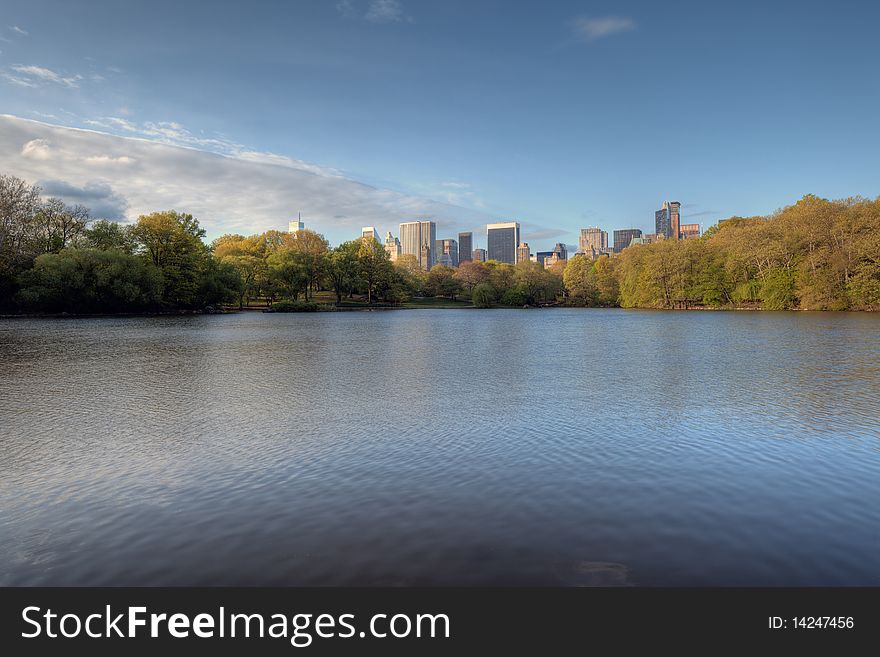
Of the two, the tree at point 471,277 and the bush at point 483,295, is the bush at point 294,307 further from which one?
the tree at point 471,277

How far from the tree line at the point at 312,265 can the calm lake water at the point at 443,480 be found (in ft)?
211

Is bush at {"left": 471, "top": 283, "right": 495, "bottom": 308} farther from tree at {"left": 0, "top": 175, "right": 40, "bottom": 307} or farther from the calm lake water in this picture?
the calm lake water

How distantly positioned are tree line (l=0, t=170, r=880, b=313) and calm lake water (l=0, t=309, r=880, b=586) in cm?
6435

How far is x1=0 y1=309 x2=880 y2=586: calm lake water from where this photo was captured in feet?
22.2

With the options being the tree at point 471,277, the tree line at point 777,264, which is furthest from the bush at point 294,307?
the tree line at point 777,264

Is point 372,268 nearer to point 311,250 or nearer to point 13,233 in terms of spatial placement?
point 311,250

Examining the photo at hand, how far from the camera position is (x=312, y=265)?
123562mm

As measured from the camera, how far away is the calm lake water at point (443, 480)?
6.75 metres

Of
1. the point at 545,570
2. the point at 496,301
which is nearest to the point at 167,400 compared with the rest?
the point at 545,570

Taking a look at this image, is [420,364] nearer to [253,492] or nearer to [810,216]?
[253,492]

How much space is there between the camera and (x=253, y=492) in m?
9.41

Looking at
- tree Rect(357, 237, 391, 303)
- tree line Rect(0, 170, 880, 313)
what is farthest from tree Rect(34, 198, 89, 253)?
tree Rect(357, 237, 391, 303)

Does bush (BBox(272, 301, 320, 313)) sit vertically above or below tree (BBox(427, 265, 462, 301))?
below

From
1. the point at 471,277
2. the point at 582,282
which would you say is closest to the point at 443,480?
the point at 582,282
